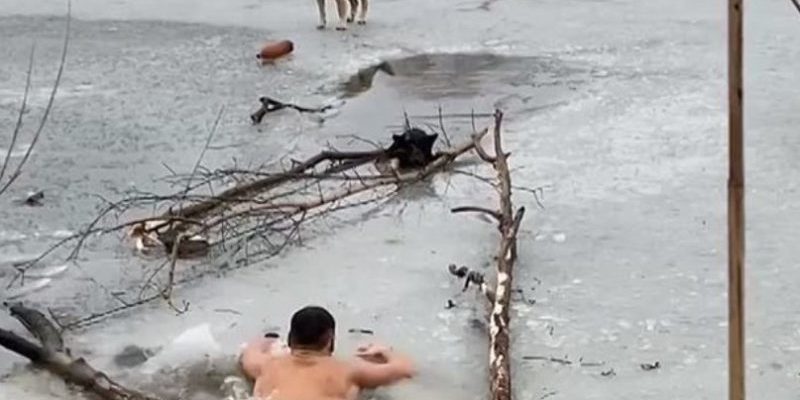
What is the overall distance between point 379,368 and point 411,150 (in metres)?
3.02

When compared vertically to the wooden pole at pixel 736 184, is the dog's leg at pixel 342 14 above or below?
below

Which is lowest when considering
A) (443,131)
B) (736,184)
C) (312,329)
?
(443,131)

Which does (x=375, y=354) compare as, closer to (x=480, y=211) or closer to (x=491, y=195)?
(x=480, y=211)

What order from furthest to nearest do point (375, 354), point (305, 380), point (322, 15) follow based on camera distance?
point (322, 15) → point (375, 354) → point (305, 380)

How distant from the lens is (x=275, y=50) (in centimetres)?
1223

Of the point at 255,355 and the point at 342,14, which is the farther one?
the point at 342,14

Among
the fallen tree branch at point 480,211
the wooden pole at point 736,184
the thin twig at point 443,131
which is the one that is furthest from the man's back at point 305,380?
the thin twig at point 443,131

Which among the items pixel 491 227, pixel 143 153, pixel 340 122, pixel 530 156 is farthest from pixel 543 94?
pixel 491 227

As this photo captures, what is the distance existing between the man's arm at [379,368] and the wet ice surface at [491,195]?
81 mm

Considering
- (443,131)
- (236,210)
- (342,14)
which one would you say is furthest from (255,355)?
(342,14)

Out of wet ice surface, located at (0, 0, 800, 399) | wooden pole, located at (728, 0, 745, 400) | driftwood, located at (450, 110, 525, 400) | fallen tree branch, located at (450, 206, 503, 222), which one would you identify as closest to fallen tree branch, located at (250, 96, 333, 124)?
wet ice surface, located at (0, 0, 800, 399)

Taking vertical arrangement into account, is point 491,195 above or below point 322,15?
below

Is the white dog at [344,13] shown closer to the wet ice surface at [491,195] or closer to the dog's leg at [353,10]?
the dog's leg at [353,10]

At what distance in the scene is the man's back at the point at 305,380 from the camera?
4.64 metres
